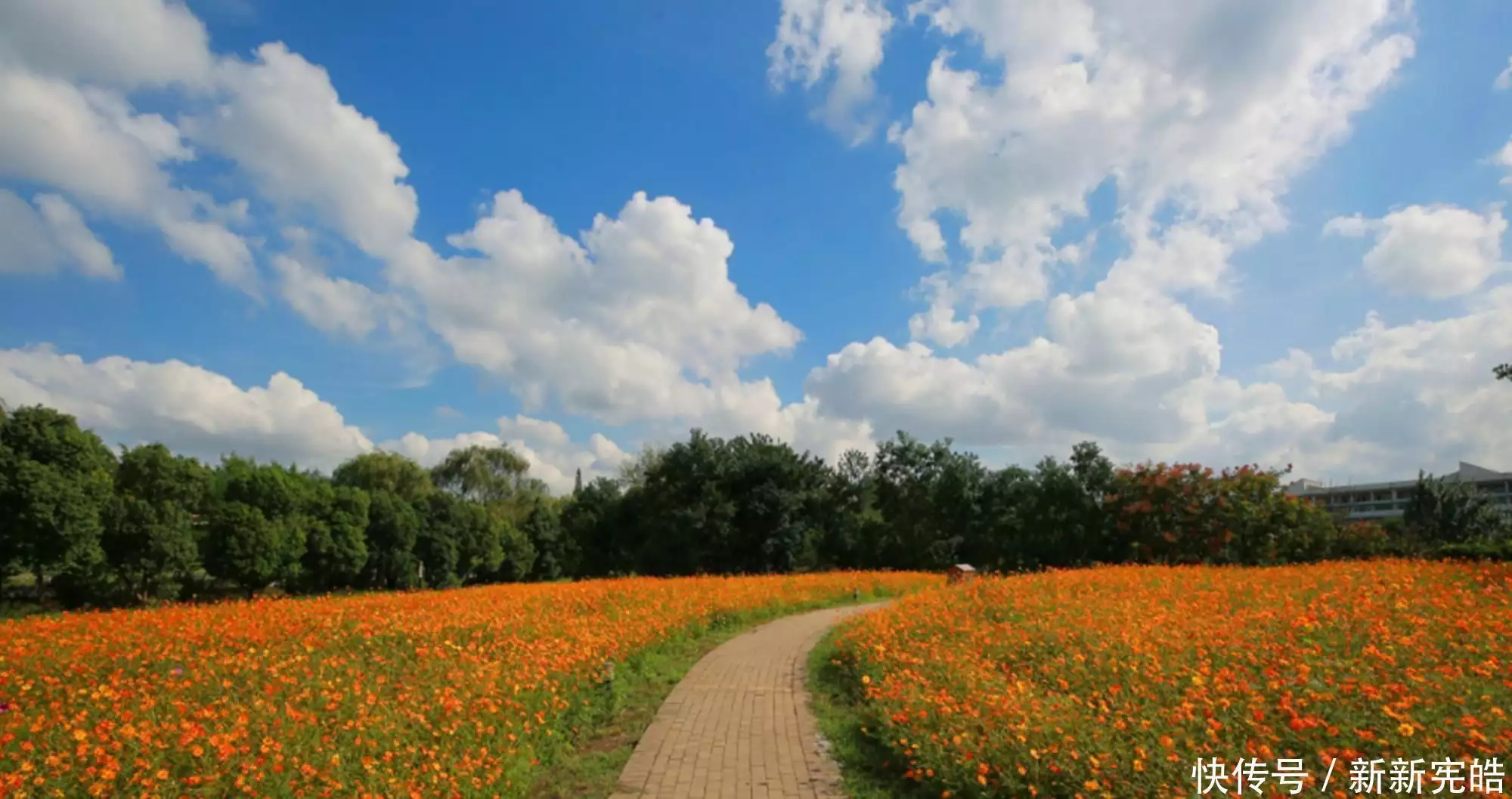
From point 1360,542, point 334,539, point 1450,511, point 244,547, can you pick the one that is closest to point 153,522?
point 244,547

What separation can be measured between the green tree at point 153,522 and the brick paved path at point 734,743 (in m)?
17.3

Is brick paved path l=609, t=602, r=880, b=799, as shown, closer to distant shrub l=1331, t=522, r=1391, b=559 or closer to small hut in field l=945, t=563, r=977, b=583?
small hut in field l=945, t=563, r=977, b=583

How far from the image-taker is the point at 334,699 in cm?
622

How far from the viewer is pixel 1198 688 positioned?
6055 mm

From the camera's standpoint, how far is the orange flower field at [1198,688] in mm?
4727

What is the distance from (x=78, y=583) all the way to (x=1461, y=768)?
85.1 feet

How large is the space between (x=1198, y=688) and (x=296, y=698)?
693 cm

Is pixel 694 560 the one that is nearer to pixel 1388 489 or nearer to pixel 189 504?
pixel 189 504

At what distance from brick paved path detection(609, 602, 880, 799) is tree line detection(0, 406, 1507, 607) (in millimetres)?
16899

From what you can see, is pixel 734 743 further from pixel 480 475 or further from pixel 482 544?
pixel 480 475

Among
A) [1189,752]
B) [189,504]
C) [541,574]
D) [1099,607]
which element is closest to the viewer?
[1189,752]

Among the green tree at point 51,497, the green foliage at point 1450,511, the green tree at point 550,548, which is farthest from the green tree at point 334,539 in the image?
the green foliage at point 1450,511

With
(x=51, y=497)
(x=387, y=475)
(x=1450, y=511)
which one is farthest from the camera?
(x=387, y=475)

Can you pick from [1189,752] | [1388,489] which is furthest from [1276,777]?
[1388,489]
